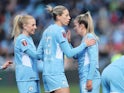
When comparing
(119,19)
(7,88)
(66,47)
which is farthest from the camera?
(119,19)

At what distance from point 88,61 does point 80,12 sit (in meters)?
10.0

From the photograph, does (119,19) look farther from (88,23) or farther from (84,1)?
(88,23)

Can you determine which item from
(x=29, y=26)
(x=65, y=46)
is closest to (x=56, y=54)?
(x=65, y=46)

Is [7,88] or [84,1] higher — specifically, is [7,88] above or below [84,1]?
below

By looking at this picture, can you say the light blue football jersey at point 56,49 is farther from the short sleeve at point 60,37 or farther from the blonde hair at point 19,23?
the blonde hair at point 19,23

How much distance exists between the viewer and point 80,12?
19.9 m

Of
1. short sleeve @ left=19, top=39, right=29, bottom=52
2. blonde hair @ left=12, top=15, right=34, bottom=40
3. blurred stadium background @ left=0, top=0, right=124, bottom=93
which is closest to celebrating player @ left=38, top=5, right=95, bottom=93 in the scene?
short sleeve @ left=19, top=39, right=29, bottom=52

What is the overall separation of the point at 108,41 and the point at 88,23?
9.39 meters

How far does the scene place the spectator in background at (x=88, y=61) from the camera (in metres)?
9.83

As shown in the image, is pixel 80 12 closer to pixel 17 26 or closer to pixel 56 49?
pixel 17 26

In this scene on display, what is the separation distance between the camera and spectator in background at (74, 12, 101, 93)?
983 cm

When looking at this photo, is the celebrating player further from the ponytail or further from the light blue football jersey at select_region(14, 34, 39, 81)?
the ponytail

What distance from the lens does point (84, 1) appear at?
20625 mm

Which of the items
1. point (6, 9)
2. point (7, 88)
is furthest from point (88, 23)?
point (6, 9)
